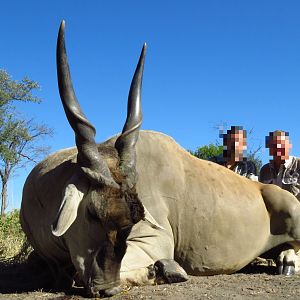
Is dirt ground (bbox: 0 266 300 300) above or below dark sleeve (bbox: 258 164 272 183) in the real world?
below

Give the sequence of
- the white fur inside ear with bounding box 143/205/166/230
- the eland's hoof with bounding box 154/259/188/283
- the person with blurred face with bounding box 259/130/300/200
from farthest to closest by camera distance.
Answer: the person with blurred face with bounding box 259/130/300/200, the white fur inside ear with bounding box 143/205/166/230, the eland's hoof with bounding box 154/259/188/283

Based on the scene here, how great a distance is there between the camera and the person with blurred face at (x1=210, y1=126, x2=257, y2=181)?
720cm

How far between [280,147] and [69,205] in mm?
4004

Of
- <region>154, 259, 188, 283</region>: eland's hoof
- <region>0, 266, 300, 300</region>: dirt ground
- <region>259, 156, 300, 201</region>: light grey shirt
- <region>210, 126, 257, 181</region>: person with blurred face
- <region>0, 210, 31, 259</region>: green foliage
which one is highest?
<region>210, 126, 257, 181</region>: person with blurred face

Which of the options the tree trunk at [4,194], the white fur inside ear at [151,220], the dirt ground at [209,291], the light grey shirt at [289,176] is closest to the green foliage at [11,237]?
the white fur inside ear at [151,220]

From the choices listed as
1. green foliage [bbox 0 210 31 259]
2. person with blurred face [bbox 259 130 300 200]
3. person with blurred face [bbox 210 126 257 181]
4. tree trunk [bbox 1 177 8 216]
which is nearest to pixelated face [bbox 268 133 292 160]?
person with blurred face [bbox 259 130 300 200]

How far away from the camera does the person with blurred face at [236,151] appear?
7.20 metres

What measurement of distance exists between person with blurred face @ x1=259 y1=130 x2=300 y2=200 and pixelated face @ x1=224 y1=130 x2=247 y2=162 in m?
0.37

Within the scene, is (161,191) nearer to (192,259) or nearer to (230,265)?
(192,259)

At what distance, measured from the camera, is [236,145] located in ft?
23.5

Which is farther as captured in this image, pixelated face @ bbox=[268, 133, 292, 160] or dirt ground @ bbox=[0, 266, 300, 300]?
pixelated face @ bbox=[268, 133, 292, 160]

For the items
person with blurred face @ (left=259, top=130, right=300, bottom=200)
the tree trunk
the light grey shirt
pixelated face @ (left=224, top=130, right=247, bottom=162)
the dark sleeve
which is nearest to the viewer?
the light grey shirt

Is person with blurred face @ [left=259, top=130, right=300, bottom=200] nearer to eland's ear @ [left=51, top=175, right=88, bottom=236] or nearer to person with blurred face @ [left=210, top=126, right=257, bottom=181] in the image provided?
person with blurred face @ [left=210, top=126, right=257, bottom=181]

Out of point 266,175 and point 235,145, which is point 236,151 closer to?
point 235,145
